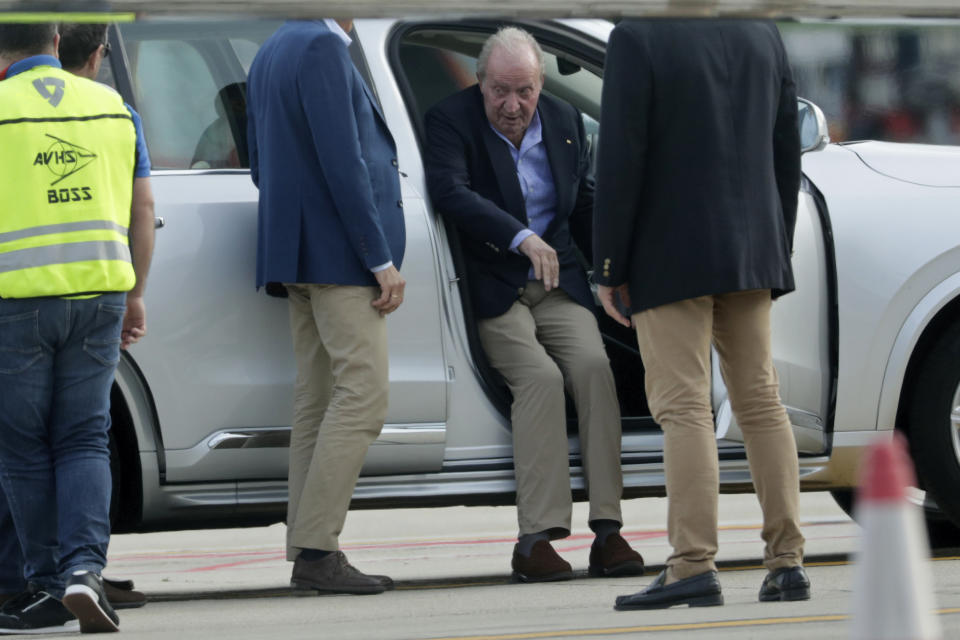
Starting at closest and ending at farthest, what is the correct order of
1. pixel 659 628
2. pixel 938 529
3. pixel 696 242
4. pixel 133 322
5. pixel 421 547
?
pixel 659 628 → pixel 696 242 → pixel 133 322 → pixel 938 529 → pixel 421 547

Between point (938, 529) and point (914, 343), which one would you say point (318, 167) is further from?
point (938, 529)

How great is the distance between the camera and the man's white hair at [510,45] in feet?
16.9

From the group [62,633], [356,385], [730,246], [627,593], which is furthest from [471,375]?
[62,633]

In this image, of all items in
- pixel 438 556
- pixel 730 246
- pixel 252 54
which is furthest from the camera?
pixel 438 556

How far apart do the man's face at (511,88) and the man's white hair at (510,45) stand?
1 centimetres

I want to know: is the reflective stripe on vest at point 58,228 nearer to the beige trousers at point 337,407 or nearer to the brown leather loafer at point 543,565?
the beige trousers at point 337,407

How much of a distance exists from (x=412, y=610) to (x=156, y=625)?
0.69 m

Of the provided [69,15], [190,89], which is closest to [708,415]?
[190,89]

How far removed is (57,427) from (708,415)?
1.72 m

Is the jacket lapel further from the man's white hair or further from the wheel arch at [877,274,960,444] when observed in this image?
the wheel arch at [877,274,960,444]

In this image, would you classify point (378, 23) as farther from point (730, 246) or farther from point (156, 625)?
point (156, 625)

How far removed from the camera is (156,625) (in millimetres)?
4402

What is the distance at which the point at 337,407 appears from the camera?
4.79 m

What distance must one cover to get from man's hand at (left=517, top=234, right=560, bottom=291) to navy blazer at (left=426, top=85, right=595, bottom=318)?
6cm
